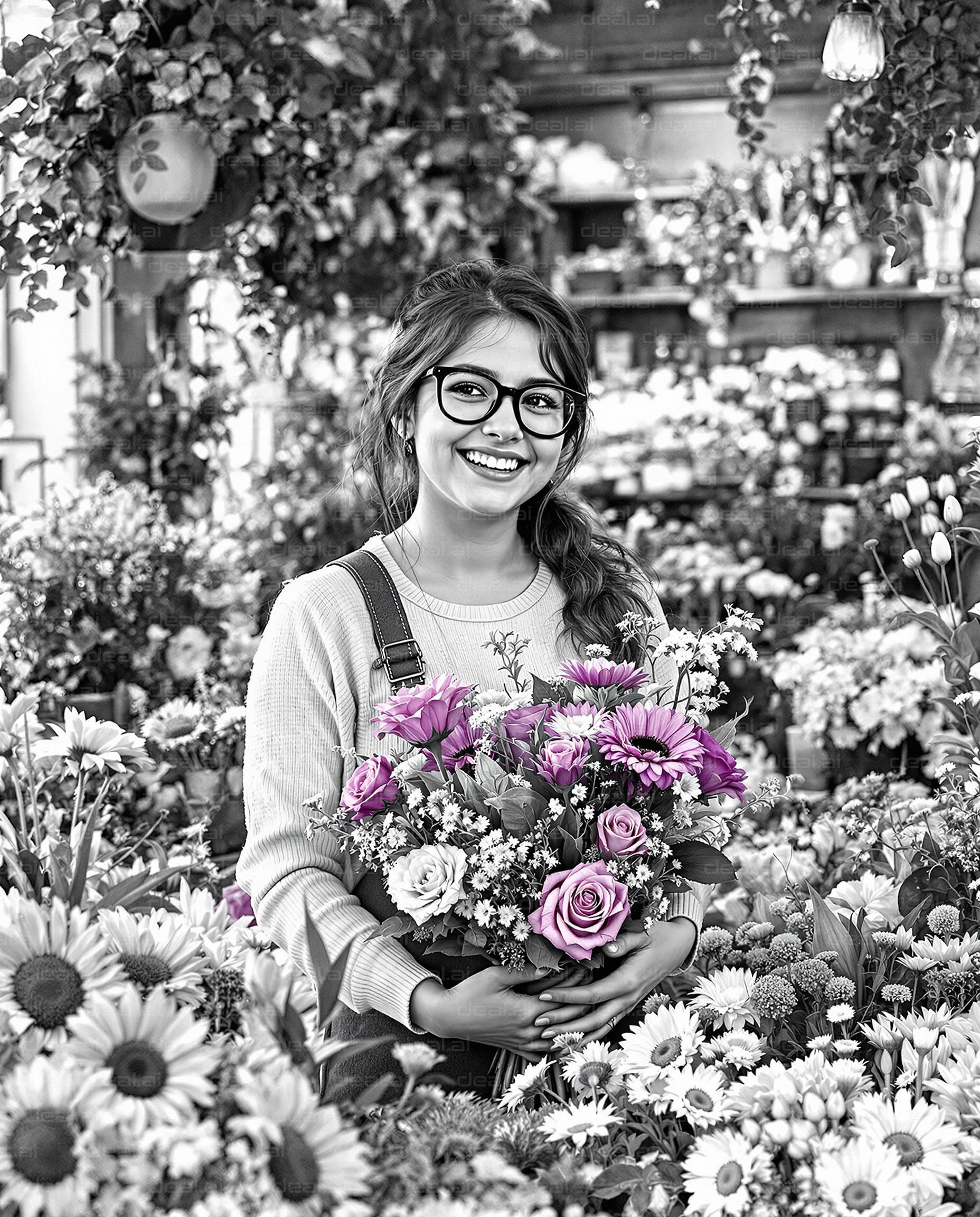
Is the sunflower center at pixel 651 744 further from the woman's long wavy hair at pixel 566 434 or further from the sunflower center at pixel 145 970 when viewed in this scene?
the sunflower center at pixel 145 970

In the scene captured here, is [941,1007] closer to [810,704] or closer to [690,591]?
[810,704]

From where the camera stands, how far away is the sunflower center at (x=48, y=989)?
900 mm

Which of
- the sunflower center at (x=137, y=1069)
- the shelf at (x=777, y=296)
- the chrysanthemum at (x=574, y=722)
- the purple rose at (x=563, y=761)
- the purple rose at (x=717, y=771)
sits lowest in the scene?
the sunflower center at (x=137, y=1069)

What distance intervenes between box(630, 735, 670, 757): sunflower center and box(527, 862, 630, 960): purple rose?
0.10 metres

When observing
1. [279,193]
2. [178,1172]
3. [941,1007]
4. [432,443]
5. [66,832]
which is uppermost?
[279,193]

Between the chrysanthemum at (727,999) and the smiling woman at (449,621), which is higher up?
the smiling woman at (449,621)

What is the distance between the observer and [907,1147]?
3.25ft

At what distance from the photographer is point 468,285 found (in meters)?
1.49

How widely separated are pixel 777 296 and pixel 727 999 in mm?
4233

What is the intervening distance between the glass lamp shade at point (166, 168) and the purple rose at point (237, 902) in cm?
119

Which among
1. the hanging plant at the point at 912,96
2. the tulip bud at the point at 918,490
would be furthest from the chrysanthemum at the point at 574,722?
the hanging plant at the point at 912,96

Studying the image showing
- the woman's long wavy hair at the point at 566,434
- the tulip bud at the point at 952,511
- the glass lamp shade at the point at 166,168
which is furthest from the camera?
the glass lamp shade at the point at 166,168

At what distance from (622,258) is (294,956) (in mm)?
4299

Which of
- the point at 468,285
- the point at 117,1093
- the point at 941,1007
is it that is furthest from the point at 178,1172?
the point at 468,285
